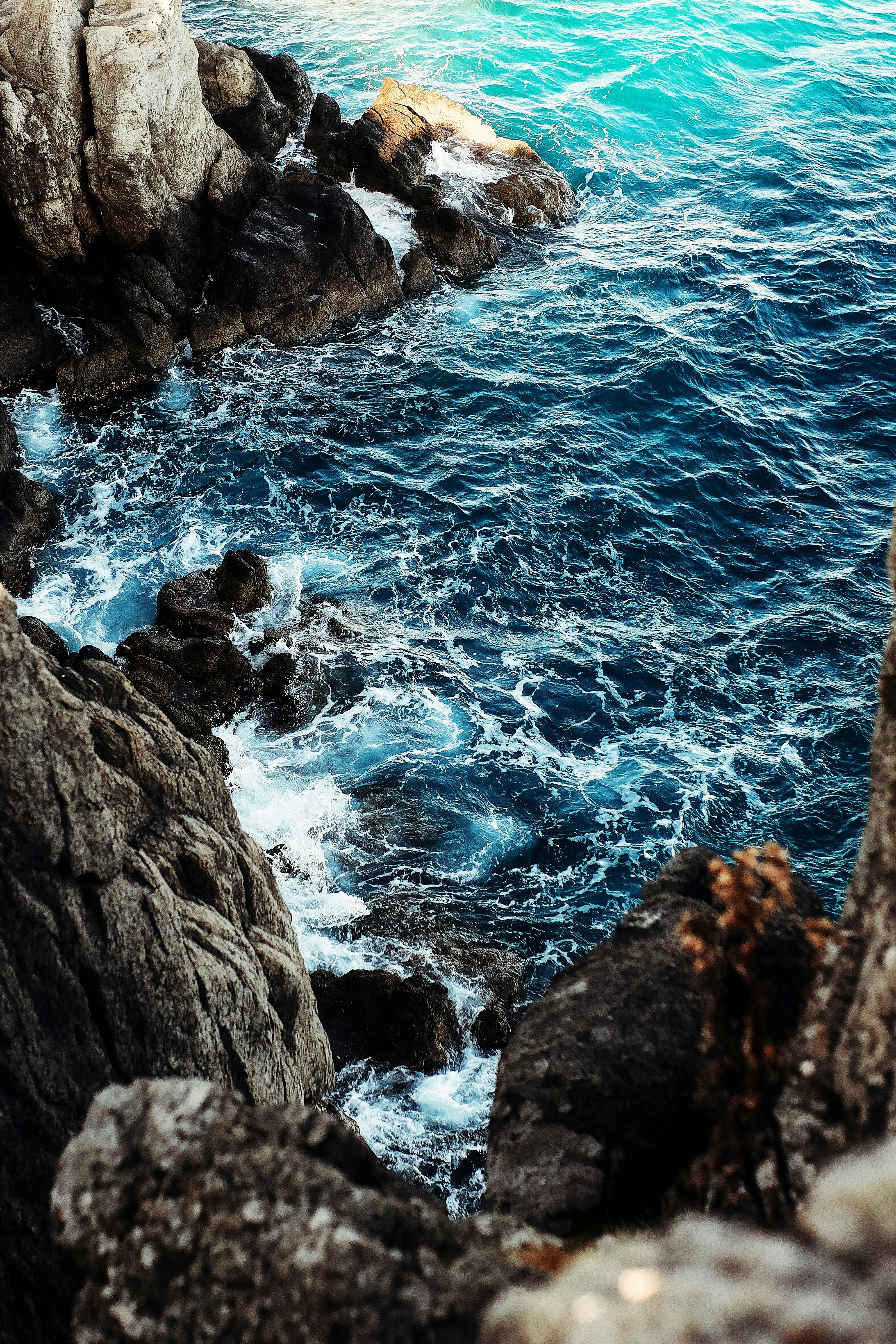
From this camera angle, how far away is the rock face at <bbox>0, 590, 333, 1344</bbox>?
9844 mm

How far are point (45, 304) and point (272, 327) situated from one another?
7.09m

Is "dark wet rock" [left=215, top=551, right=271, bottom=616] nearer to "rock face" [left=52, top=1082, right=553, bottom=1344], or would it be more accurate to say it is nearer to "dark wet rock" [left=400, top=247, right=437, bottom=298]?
"dark wet rock" [left=400, top=247, right=437, bottom=298]

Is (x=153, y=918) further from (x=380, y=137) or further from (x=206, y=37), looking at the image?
(x=206, y=37)

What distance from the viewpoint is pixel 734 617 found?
26000mm

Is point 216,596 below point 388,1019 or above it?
above

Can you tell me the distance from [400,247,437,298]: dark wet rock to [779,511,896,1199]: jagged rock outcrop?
33.8 metres

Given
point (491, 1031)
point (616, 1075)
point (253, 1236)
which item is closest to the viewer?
point (253, 1236)

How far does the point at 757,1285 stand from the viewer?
11.9 ft

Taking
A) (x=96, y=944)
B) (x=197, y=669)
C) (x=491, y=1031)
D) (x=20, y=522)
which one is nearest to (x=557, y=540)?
(x=197, y=669)

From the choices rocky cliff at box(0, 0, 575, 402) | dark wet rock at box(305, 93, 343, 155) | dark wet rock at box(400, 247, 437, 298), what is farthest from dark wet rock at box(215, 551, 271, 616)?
dark wet rock at box(305, 93, 343, 155)

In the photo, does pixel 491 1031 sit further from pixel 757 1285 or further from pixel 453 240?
pixel 453 240

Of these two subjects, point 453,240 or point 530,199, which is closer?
point 453,240

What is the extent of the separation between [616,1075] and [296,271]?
31190mm

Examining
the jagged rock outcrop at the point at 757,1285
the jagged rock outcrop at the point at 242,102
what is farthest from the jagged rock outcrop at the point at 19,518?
the jagged rock outcrop at the point at 757,1285
